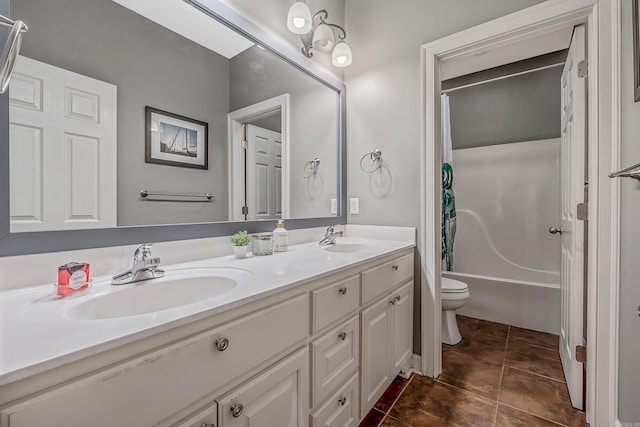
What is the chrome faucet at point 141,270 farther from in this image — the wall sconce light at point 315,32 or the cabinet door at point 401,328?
the wall sconce light at point 315,32

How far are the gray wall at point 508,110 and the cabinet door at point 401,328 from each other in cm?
188

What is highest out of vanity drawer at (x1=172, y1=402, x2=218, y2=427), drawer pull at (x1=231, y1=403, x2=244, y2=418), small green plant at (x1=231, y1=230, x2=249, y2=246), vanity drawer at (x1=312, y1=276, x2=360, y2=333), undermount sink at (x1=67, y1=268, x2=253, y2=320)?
small green plant at (x1=231, y1=230, x2=249, y2=246)

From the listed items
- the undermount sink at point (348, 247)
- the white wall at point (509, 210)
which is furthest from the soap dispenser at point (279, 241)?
the white wall at point (509, 210)

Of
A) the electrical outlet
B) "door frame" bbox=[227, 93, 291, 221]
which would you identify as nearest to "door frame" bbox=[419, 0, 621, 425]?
the electrical outlet

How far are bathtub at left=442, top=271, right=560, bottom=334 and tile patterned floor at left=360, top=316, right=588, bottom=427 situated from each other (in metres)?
0.22

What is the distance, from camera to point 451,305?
6.93 ft

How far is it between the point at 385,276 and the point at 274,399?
807mm

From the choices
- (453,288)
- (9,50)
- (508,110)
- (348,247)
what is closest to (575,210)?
(453,288)

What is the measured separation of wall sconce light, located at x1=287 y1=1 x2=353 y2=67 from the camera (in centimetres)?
155

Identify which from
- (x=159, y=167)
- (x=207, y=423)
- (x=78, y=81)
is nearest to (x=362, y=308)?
(x=207, y=423)

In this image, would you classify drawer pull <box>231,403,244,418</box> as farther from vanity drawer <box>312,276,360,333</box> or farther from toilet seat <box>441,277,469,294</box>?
toilet seat <box>441,277,469,294</box>

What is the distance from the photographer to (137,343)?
0.56 meters

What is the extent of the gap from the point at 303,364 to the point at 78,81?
47.0 inches

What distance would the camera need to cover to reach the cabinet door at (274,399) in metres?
0.75
